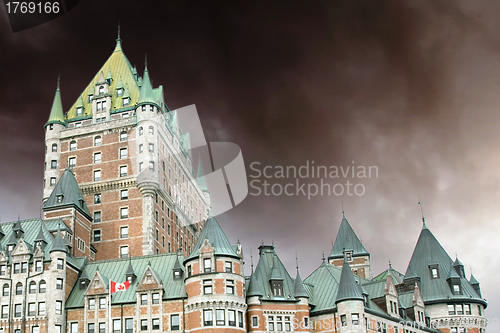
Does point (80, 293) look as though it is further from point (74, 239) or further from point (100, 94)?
point (100, 94)

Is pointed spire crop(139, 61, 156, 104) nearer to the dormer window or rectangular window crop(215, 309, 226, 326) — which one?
the dormer window

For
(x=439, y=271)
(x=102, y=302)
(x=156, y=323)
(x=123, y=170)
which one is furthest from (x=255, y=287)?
(x=439, y=271)

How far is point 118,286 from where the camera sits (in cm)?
7550

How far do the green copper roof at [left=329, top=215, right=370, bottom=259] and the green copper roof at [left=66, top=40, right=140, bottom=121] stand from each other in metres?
42.3

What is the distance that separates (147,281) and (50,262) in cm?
1169

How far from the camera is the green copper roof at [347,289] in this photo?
78.3 metres

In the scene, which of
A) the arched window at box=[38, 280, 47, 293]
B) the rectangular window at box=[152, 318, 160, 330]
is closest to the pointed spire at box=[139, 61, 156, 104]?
the arched window at box=[38, 280, 47, 293]

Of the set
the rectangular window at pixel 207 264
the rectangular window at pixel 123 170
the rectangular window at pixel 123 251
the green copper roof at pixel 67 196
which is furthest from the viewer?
the rectangular window at pixel 123 170

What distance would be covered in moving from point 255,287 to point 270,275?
3.16m

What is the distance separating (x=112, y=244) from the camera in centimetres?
9531

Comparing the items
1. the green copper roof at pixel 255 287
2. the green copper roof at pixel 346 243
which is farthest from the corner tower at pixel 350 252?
the green copper roof at pixel 255 287

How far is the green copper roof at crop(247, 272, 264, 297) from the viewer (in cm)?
7563

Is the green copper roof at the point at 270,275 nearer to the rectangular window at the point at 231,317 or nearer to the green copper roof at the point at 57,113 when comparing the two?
the rectangular window at the point at 231,317

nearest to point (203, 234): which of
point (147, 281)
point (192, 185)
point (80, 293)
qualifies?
point (147, 281)
